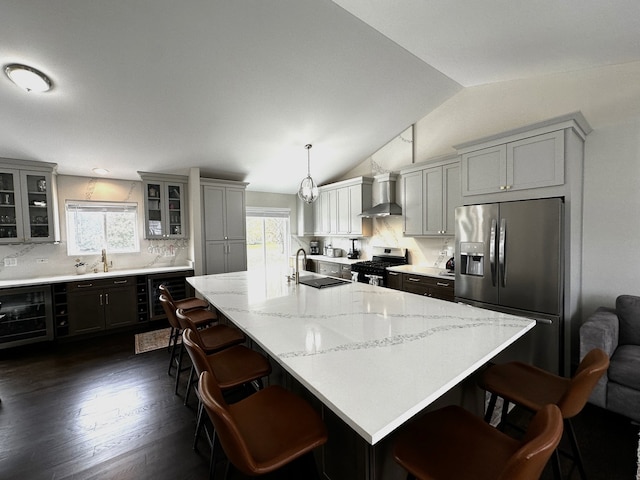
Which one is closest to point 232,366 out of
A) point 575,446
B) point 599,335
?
point 575,446

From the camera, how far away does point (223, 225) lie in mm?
4949

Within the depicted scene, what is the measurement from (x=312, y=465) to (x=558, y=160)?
309cm

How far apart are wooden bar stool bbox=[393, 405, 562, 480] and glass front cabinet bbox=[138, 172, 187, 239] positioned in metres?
4.68

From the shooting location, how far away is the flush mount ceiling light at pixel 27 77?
2311 mm

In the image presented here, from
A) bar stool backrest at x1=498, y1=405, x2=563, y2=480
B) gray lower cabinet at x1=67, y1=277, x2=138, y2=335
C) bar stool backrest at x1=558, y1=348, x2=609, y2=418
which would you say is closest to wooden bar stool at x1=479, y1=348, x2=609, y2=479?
bar stool backrest at x1=558, y1=348, x2=609, y2=418

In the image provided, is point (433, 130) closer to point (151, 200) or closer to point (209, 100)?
point (209, 100)

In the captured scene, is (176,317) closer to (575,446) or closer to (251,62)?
(251,62)

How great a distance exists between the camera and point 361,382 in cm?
105

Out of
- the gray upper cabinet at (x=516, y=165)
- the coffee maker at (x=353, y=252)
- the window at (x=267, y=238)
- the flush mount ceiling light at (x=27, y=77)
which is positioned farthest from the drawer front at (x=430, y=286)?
the flush mount ceiling light at (x=27, y=77)

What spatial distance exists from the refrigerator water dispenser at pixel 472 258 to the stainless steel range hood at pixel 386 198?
1.63 m

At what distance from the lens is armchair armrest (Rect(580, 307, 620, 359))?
217 centimetres

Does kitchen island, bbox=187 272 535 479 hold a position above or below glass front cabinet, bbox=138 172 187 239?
below

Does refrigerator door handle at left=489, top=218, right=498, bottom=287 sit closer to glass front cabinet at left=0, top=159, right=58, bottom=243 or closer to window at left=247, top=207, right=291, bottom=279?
window at left=247, top=207, right=291, bottom=279

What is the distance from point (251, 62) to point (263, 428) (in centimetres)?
296
